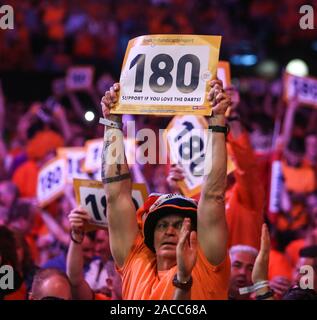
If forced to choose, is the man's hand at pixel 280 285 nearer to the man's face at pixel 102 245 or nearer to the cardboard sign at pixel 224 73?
the man's face at pixel 102 245

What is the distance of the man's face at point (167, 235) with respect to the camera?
578 cm

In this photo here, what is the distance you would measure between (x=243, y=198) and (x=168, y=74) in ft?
5.83

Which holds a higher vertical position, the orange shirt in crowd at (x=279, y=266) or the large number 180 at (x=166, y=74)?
the large number 180 at (x=166, y=74)

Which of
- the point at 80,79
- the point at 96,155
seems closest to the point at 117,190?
the point at 96,155

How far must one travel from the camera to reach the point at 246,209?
764 centimetres

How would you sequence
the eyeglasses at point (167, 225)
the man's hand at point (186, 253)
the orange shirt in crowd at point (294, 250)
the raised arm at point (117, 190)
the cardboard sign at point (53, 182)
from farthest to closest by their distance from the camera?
the cardboard sign at point (53, 182) < the orange shirt in crowd at point (294, 250) < the raised arm at point (117, 190) < the eyeglasses at point (167, 225) < the man's hand at point (186, 253)

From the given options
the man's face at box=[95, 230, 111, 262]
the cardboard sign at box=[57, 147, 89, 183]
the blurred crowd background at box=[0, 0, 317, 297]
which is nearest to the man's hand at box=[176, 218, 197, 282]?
the man's face at box=[95, 230, 111, 262]

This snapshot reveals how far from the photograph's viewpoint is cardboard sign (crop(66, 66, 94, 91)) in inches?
551

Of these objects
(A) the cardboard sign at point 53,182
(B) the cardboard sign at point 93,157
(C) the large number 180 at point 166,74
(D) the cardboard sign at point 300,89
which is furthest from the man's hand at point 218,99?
(D) the cardboard sign at point 300,89

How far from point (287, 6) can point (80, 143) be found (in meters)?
6.37

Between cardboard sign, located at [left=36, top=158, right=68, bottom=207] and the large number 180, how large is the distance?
3258 mm

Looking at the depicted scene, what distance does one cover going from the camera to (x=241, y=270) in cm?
728

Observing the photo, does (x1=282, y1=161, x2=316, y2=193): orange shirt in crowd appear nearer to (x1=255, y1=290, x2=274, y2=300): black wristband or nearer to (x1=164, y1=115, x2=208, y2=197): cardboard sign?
(x1=164, y1=115, x2=208, y2=197): cardboard sign

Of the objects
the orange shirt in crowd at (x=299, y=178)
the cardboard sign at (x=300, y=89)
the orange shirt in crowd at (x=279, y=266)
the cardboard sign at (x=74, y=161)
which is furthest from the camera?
the orange shirt in crowd at (x=299, y=178)
